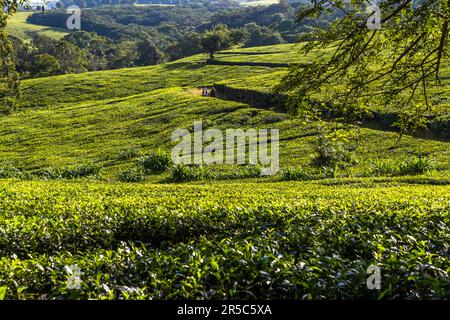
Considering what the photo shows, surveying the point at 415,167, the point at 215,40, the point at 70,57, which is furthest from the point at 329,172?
the point at 70,57

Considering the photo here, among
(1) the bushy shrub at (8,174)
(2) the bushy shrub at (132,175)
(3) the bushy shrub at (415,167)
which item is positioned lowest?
(1) the bushy shrub at (8,174)

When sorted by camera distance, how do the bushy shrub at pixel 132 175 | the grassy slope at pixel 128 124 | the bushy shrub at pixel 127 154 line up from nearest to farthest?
the bushy shrub at pixel 132 175 → the grassy slope at pixel 128 124 → the bushy shrub at pixel 127 154

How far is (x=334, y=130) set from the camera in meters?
12.7

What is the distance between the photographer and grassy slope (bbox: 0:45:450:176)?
26.6 metres

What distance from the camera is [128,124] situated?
4044cm

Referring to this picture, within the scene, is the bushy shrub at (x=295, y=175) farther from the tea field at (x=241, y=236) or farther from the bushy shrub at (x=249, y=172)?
the bushy shrub at (x=249, y=172)

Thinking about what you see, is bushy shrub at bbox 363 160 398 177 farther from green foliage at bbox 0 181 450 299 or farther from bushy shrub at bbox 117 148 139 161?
bushy shrub at bbox 117 148 139 161

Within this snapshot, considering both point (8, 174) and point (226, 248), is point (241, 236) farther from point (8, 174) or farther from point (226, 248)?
point (8, 174)

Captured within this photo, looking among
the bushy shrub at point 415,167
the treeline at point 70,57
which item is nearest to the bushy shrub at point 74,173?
the bushy shrub at point 415,167

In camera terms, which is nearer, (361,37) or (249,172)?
(361,37)

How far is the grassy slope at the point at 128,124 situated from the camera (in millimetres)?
26641

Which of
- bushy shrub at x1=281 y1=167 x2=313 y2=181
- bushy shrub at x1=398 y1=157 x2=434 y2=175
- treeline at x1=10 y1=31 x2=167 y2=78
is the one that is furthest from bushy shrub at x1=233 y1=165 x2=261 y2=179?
treeline at x1=10 y1=31 x2=167 y2=78

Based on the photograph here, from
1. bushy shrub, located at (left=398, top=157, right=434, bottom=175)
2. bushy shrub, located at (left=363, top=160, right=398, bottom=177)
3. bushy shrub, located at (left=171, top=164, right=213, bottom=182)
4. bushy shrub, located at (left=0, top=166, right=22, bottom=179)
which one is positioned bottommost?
bushy shrub, located at (left=0, top=166, right=22, bottom=179)

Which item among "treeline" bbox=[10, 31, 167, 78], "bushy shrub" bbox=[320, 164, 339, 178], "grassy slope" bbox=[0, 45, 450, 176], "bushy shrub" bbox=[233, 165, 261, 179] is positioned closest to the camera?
"bushy shrub" bbox=[320, 164, 339, 178]
